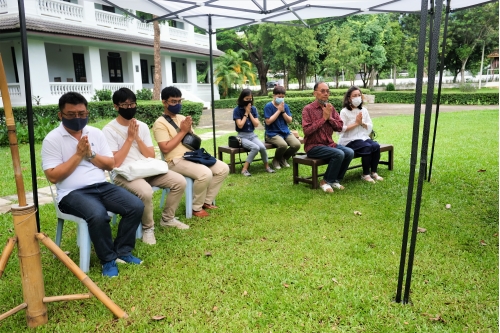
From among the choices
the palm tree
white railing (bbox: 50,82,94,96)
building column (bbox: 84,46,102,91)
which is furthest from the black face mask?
the palm tree

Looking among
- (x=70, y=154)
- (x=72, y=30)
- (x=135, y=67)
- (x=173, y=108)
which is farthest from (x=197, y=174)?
(x=135, y=67)

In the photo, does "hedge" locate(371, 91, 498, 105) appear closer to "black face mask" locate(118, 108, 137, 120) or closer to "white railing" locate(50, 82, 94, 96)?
"white railing" locate(50, 82, 94, 96)

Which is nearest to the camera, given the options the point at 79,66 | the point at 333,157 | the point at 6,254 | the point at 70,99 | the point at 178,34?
the point at 6,254

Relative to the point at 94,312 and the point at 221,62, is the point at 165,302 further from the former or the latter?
the point at 221,62

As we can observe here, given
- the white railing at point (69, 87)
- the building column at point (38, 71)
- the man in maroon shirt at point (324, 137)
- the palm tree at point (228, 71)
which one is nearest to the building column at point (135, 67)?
the white railing at point (69, 87)

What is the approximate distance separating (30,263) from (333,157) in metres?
4.20

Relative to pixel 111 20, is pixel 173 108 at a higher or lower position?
lower

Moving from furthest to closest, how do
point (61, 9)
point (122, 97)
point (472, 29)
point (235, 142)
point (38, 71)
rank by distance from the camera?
1. point (472, 29)
2. point (61, 9)
3. point (38, 71)
4. point (235, 142)
5. point (122, 97)

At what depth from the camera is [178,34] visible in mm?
25781

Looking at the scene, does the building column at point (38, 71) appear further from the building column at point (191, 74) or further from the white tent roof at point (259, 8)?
the white tent roof at point (259, 8)

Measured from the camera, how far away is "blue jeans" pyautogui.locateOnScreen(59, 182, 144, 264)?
10.5 ft

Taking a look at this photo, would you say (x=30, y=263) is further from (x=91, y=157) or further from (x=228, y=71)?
(x=228, y=71)

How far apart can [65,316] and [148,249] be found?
114 centimetres

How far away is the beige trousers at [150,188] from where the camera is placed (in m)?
3.88
